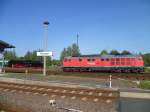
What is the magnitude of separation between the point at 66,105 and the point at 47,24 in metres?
18.9

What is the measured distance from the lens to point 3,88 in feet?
57.7

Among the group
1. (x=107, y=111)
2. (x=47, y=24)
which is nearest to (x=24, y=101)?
(x=107, y=111)

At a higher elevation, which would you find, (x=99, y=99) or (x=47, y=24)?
(x=47, y=24)

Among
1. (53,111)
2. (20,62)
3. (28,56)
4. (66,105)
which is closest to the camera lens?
(53,111)

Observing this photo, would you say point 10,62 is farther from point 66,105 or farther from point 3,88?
point 66,105

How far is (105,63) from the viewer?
44.6 metres

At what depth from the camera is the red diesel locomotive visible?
42.7m

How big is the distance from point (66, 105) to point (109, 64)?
32522mm

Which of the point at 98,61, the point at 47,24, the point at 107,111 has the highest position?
the point at 47,24

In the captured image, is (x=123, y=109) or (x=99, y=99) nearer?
(x=123, y=109)

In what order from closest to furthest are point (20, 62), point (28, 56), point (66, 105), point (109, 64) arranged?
point (66, 105) < point (109, 64) < point (20, 62) < point (28, 56)

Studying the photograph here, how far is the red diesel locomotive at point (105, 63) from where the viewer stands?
42656 mm

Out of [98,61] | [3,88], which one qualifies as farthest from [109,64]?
[3,88]

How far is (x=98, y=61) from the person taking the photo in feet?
148
